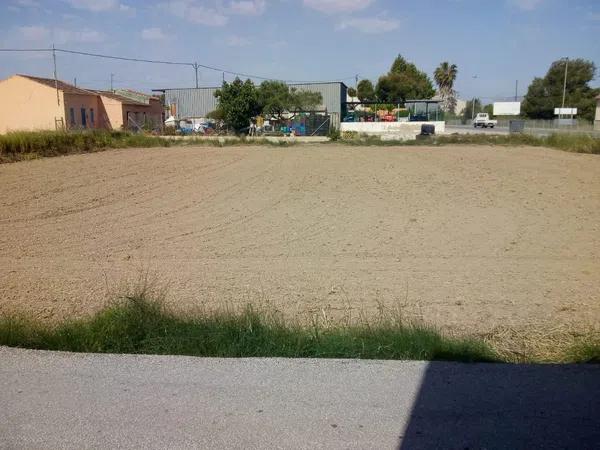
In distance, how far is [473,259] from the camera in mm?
11203

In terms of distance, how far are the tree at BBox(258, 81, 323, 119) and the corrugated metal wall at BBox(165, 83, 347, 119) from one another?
33.9 ft

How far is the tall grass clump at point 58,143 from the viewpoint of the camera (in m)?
25.4

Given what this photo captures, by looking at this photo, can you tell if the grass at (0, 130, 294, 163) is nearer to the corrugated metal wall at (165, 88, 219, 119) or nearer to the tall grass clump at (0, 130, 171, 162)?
the tall grass clump at (0, 130, 171, 162)

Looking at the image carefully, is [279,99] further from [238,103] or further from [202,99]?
[202,99]

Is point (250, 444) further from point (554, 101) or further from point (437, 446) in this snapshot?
point (554, 101)

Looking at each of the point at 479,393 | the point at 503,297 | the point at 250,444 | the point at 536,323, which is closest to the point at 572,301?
the point at 503,297

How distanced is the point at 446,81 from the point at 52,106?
7879cm

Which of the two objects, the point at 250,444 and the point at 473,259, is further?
the point at 473,259

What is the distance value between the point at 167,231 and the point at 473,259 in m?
7.03

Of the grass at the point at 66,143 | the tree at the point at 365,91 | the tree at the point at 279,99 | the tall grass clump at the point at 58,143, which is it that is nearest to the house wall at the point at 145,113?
the tree at the point at 279,99

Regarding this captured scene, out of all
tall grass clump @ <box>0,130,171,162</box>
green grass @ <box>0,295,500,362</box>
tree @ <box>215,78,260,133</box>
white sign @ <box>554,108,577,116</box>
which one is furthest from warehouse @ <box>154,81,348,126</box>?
green grass @ <box>0,295,500,362</box>

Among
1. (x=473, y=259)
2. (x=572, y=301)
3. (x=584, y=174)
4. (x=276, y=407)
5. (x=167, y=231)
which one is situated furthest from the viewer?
(x=584, y=174)

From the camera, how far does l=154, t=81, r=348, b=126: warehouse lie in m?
70.6

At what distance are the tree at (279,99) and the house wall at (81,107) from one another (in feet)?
54.6
